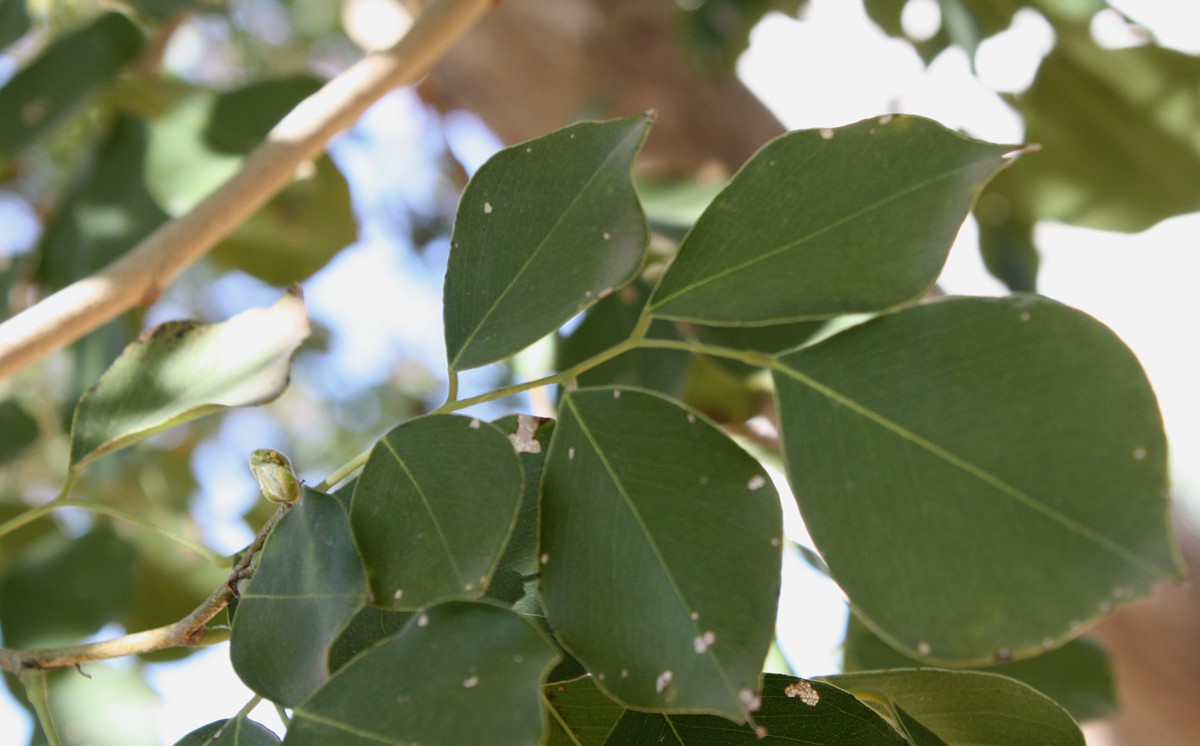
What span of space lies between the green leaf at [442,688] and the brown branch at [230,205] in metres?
0.25

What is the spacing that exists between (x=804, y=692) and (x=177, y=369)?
23 centimetres

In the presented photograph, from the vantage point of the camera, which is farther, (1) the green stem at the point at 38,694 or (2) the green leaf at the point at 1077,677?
(2) the green leaf at the point at 1077,677

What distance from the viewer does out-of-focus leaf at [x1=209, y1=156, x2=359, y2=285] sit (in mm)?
860

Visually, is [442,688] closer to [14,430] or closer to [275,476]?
[275,476]

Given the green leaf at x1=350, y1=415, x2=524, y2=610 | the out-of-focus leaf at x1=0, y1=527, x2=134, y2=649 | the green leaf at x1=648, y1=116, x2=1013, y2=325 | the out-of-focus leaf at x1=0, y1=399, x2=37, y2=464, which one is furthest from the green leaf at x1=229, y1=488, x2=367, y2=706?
the out-of-focus leaf at x1=0, y1=399, x2=37, y2=464

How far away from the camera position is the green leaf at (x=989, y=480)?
8.1 inches

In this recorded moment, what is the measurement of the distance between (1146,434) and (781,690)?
13cm

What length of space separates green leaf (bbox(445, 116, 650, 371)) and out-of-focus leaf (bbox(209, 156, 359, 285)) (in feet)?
1.98

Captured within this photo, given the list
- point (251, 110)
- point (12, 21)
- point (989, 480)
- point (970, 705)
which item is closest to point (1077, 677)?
point (970, 705)

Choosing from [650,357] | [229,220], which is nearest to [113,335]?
[229,220]

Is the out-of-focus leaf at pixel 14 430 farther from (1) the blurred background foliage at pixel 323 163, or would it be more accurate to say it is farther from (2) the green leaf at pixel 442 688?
(2) the green leaf at pixel 442 688

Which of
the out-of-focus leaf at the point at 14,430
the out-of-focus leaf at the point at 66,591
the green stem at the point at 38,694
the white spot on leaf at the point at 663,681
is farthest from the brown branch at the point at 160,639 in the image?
the out-of-focus leaf at the point at 14,430

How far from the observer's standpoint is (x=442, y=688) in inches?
9.0

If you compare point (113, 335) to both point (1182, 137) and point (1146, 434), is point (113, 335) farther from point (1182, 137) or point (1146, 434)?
point (1182, 137)
